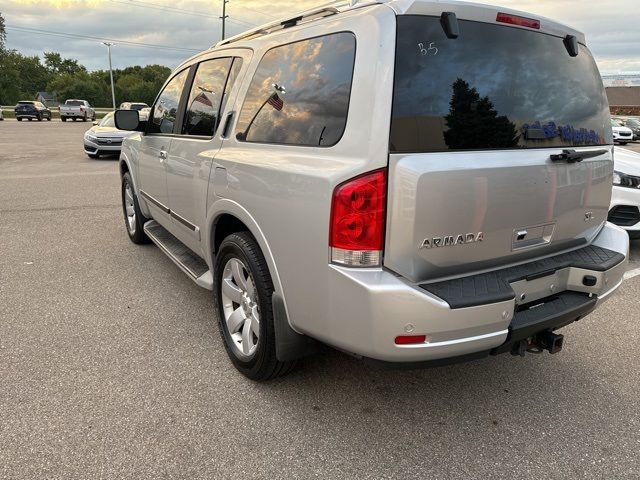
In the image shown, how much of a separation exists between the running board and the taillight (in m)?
1.46

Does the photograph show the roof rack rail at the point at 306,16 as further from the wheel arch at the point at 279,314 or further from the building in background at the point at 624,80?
the building in background at the point at 624,80

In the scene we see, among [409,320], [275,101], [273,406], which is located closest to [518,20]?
[275,101]

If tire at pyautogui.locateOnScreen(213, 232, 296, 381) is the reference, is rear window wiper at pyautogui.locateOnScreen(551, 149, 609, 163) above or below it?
above

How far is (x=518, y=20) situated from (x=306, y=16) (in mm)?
1083

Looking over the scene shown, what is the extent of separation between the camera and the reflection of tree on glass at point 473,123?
2203mm

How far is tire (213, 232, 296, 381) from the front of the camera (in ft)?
8.61

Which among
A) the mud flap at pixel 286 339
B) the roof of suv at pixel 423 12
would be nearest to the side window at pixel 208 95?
the roof of suv at pixel 423 12

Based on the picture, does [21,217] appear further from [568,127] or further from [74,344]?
[568,127]

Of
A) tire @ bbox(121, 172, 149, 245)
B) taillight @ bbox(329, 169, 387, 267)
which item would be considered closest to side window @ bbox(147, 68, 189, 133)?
tire @ bbox(121, 172, 149, 245)

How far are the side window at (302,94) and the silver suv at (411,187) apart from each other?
11mm

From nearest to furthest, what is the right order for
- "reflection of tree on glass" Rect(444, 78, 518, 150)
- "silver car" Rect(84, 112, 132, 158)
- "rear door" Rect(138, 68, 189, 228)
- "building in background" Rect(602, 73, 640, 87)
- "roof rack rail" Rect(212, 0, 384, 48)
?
"reflection of tree on glass" Rect(444, 78, 518, 150) < "roof rack rail" Rect(212, 0, 384, 48) < "rear door" Rect(138, 68, 189, 228) < "silver car" Rect(84, 112, 132, 158) < "building in background" Rect(602, 73, 640, 87)

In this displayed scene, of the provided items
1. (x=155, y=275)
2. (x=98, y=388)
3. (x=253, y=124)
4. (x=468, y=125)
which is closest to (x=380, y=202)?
(x=468, y=125)

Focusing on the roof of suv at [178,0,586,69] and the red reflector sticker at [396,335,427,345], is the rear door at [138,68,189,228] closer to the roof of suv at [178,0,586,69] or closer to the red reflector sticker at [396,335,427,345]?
the roof of suv at [178,0,586,69]

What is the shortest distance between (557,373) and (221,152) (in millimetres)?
2510
